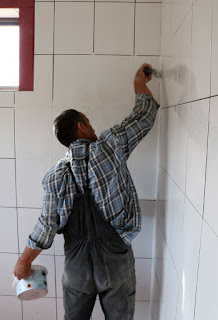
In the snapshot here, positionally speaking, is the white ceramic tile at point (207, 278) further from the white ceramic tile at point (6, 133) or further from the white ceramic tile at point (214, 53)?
the white ceramic tile at point (6, 133)

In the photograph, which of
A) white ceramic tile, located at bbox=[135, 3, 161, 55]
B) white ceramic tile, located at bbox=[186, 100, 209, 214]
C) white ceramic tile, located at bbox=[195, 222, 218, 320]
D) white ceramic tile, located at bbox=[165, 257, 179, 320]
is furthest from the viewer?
white ceramic tile, located at bbox=[135, 3, 161, 55]

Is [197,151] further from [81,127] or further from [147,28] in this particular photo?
[147,28]

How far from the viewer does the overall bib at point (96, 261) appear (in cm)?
119

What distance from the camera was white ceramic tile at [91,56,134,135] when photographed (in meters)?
1.57

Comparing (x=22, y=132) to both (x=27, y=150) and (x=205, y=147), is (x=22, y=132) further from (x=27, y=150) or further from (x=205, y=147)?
(x=205, y=147)

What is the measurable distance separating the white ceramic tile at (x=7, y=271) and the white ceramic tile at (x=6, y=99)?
34.1 inches

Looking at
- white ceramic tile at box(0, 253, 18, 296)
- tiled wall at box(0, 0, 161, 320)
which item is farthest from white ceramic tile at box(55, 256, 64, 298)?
white ceramic tile at box(0, 253, 18, 296)

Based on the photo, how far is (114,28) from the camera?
1547mm

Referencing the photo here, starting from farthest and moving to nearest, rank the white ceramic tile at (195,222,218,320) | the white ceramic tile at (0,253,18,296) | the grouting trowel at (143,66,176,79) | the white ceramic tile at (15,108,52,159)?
the white ceramic tile at (0,253,18,296) < the white ceramic tile at (15,108,52,159) < the grouting trowel at (143,66,176,79) < the white ceramic tile at (195,222,218,320)

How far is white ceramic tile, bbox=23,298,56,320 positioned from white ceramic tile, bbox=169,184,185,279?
0.98 meters

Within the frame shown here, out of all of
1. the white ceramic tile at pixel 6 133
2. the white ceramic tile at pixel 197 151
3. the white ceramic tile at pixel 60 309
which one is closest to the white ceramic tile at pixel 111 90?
the white ceramic tile at pixel 6 133

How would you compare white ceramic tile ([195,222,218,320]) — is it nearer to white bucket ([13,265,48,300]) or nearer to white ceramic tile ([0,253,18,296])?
white bucket ([13,265,48,300])

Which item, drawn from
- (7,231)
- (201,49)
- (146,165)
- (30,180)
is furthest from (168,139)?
(7,231)

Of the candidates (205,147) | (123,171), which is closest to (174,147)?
(123,171)
